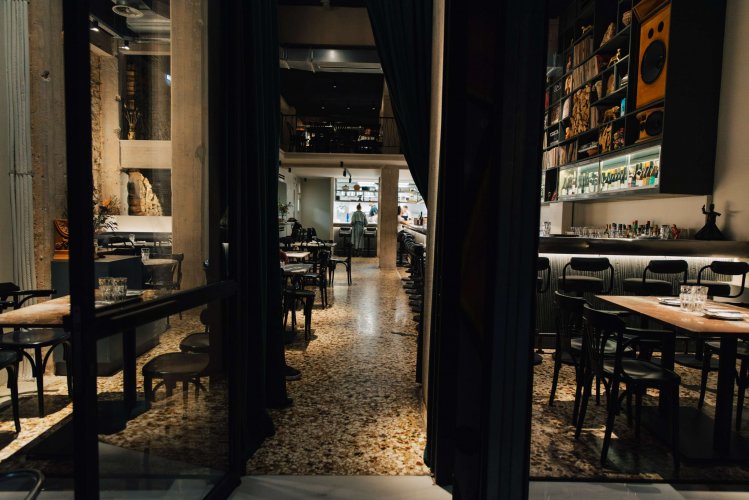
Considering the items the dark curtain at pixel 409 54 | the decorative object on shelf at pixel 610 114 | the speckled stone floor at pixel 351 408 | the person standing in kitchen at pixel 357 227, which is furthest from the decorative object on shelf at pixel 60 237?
the person standing in kitchen at pixel 357 227

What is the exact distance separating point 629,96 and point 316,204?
15.0 meters

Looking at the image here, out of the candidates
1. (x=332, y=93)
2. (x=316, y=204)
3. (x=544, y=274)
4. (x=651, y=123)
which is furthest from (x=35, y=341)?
(x=316, y=204)

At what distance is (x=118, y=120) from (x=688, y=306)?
9.85m

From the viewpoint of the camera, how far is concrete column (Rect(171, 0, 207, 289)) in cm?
500

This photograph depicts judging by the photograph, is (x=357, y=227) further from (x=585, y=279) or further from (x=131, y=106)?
(x=585, y=279)

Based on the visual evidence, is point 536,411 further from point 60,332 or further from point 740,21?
point 740,21

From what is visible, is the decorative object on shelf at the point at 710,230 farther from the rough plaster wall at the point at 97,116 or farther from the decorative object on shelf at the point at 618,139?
→ the rough plaster wall at the point at 97,116

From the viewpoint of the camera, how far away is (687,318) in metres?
2.66

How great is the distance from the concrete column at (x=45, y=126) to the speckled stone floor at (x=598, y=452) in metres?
4.32

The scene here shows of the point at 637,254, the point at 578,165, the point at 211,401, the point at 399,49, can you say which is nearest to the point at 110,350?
the point at 211,401

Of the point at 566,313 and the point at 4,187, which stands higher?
the point at 4,187

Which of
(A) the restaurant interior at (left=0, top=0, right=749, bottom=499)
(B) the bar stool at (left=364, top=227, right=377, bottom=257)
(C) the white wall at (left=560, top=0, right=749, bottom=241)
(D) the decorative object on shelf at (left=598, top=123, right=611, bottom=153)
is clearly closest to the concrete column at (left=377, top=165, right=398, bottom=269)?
(B) the bar stool at (left=364, top=227, right=377, bottom=257)

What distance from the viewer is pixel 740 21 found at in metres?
4.75

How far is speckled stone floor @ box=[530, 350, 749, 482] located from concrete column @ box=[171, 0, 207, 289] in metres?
3.71
